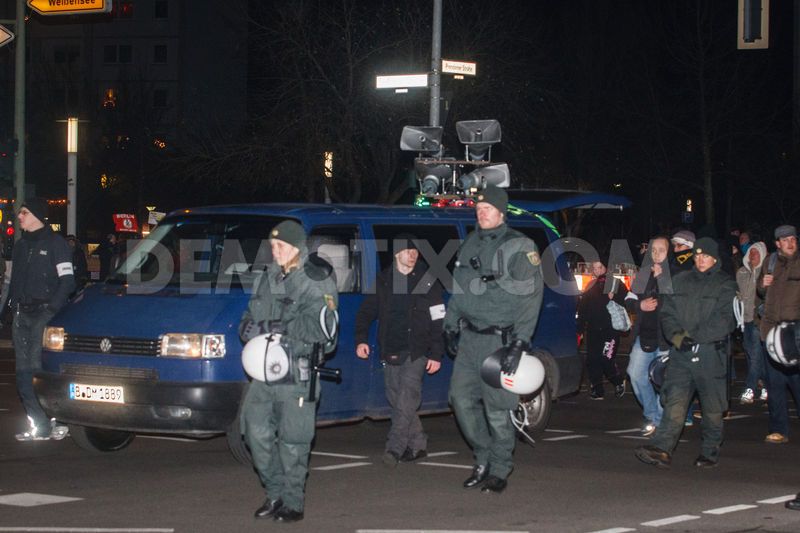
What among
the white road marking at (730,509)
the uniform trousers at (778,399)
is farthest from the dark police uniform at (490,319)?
the uniform trousers at (778,399)

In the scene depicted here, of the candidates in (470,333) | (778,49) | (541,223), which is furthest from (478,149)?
(778,49)

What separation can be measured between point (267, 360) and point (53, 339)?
3.14m

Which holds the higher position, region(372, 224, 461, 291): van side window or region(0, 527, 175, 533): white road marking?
region(372, 224, 461, 291): van side window

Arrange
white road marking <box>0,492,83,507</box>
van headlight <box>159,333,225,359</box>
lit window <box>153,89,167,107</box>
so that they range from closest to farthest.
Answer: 1. white road marking <box>0,492,83,507</box>
2. van headlight <box>159,333,225,359</box>
3. lit window <box>153,89,167,107</box>

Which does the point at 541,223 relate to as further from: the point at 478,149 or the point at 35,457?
the point at 35,457

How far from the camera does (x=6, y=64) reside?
81.9 metres

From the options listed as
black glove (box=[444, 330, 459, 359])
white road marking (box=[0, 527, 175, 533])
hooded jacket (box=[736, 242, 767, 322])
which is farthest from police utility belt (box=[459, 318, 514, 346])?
hooded jacket (box=[736, 242, 767, 322])

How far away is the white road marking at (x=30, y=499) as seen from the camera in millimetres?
8274

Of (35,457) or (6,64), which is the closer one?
(35,457)

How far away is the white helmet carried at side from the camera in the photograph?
27.7 ft

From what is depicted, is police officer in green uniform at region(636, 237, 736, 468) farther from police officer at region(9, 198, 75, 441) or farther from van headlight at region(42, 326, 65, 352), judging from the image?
police officer at region(9, 198, 75, 441)

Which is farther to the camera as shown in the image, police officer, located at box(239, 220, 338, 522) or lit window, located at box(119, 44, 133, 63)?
lit window, located at box(119, 44, 133, 63)

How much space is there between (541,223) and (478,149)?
11.1 feet

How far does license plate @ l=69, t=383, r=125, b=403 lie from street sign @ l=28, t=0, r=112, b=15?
1002cm
